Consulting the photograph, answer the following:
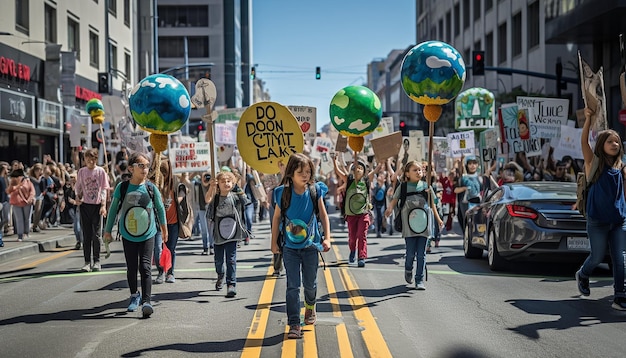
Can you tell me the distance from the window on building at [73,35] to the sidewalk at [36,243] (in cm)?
1409

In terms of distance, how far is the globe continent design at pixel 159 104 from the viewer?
9.84 m

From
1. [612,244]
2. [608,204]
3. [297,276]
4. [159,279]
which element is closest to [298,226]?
[297,276]

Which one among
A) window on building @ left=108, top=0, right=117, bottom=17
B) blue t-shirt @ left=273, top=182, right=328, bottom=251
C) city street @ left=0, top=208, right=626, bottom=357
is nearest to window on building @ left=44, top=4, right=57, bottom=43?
window on building @ left=108, top=0, right=117, bottom=17

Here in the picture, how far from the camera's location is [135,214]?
8547 millimetres

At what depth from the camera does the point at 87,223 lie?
→ 1222 cm

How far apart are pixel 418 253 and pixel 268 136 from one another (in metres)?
2.38

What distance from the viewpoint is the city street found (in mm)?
6828

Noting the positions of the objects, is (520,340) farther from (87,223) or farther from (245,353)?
(87,223)

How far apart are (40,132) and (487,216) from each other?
69.8 ft

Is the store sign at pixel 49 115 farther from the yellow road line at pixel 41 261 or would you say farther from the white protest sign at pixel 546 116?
the white protest sign at pixel 546 116

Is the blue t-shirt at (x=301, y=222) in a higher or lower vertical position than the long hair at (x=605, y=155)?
lower

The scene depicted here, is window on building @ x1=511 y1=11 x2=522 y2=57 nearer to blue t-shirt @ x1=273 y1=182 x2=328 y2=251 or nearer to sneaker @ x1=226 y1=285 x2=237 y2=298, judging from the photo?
sneaker @ x1=226 y1=285 x2=237 y2=298

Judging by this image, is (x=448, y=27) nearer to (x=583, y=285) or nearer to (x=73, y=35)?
(x=73, y=35)

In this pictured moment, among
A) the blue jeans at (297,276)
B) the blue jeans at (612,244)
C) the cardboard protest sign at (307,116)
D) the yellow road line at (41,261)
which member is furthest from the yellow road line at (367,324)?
the cardboard protest sign at (307,116)
